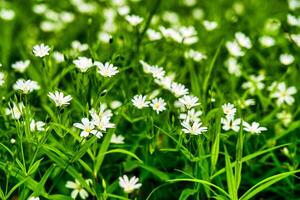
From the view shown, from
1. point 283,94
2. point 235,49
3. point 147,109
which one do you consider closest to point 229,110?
point 147,109

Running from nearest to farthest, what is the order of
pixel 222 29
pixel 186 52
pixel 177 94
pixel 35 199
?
pixel 35 199 → pixel 177 94 → pixel 186 52 → pixel 222 29

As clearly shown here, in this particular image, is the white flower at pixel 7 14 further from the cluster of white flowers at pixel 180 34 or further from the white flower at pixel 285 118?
the white flower at pixel 285 118

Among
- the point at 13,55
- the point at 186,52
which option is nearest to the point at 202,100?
the point at 186,52

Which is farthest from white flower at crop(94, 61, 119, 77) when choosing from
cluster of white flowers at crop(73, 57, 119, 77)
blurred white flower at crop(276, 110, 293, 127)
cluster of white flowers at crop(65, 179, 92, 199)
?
blurred white flower at crop(276, 110, 293, 127)

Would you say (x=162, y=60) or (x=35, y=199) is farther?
(x=162, y=60)

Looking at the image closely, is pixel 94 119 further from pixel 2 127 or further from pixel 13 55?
pixel 13 55
